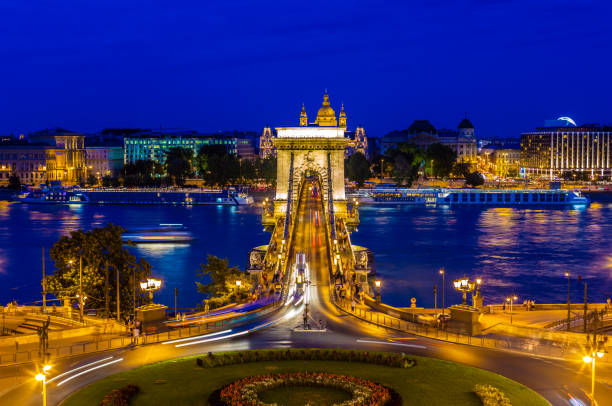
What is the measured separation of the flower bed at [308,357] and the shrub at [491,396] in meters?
2.51

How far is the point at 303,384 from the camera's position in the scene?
53.8ft

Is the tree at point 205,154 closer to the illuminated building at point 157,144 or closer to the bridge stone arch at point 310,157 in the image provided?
the illuminated building at point 157,144

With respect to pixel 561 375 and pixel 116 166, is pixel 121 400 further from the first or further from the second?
pixel 116 166

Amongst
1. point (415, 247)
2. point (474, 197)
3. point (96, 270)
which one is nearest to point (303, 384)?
point (96, 270)

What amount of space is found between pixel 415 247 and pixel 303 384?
47245mm

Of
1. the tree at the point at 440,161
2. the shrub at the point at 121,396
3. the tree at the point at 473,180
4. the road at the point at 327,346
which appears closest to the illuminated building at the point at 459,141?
the tree at the point at 440,161

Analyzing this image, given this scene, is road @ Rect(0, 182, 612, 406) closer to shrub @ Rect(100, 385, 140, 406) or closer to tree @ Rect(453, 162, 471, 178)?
shrub @ Rect(100, 385, 140, 406)

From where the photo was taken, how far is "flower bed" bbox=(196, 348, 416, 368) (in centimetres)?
1770

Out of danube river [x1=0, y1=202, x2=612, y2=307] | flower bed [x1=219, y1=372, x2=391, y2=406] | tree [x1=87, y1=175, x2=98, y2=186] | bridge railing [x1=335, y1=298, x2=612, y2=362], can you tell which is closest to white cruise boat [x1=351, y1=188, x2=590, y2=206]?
danube river [x1=0, y1=202, x2=612, y2=307]

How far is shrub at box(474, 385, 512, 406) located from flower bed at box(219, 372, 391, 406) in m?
1.96

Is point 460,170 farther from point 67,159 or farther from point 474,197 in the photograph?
point 67,159

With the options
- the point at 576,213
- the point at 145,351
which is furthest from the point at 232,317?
the point at 576,213

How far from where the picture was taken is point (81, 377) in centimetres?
1667

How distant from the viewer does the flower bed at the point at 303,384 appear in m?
14.9
